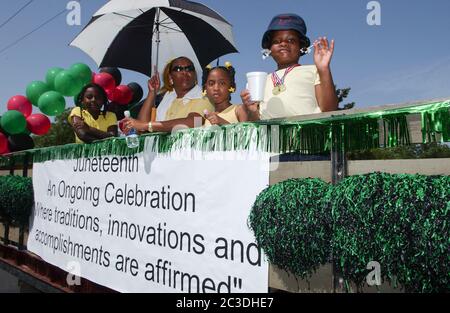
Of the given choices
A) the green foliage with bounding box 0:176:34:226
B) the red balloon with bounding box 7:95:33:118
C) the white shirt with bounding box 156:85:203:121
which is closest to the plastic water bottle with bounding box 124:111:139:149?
the white shirt with bounding box 156:85:203:121

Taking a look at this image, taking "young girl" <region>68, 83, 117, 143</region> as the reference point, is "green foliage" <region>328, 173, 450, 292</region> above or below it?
below

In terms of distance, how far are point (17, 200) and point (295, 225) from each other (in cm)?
448

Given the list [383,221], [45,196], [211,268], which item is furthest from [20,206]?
[383,221]

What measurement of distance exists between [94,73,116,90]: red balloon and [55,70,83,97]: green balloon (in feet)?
1.66

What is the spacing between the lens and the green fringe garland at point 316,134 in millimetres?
1820

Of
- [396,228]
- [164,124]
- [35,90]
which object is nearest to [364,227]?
[396,228]

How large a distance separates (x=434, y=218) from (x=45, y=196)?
4495 mm

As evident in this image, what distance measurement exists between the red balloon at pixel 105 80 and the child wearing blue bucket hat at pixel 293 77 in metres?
4.74

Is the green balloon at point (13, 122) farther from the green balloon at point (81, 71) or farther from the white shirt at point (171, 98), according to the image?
the white shirt at point (171, 98)

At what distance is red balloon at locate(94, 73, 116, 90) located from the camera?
23.7ft

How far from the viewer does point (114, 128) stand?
5238 millimetres

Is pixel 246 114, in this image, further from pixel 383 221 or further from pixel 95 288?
pixel 95 288

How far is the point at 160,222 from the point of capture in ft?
10.2

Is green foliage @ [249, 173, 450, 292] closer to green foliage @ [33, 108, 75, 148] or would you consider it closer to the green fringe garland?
the green fringe garland
